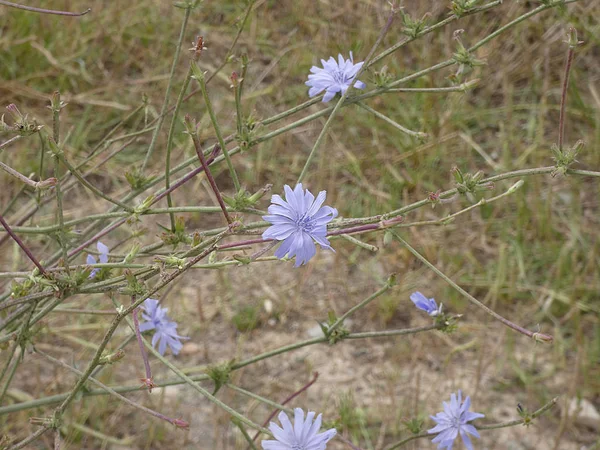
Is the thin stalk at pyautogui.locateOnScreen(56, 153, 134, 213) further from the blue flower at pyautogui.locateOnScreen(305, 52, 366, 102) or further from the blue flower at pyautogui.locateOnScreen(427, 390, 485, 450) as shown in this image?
the blue flower at pyautogui.locateOnScreen(427, 390, 485, 450)

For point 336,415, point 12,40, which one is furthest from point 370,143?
point 12,40

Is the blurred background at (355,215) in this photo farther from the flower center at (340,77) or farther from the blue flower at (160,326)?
the flower center at (340,77)

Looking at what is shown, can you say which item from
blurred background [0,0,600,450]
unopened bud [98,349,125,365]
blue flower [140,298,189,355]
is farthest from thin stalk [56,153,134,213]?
blurred background [0,0,600,450]

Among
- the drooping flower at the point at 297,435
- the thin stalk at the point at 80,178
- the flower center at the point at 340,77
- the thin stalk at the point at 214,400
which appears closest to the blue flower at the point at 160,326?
the thin stalk at the point at 214,400

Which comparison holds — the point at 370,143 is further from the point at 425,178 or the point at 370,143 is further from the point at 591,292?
the point at 591,292

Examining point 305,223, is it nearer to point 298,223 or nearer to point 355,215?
point 298,223

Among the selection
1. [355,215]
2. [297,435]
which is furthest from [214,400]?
[355,215]
